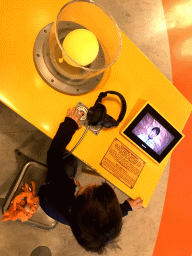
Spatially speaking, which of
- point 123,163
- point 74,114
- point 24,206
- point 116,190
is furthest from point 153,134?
point 116,190

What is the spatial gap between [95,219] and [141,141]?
1.15ft

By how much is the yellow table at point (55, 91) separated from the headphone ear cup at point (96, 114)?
43 millimetres

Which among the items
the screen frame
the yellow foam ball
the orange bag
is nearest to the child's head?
the screen frame

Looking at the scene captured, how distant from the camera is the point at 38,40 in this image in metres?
0.69

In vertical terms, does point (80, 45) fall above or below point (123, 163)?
above

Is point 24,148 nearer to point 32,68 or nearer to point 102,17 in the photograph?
point 32,68

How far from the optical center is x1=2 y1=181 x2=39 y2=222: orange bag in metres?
0.95

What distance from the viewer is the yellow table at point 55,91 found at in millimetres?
668

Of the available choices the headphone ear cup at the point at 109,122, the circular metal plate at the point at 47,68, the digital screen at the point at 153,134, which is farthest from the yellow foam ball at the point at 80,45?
the digital screen at the point at 153,134

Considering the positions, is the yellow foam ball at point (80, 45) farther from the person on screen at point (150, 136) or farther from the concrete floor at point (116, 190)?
the concrete floor at point (116, 190)

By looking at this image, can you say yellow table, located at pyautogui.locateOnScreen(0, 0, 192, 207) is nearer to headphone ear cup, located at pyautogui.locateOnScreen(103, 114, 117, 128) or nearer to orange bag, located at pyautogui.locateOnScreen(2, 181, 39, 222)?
headphone ear cup, located at pyautogui.locateOnScreen(103, 114, 117, 128)

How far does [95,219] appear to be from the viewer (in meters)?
0.67

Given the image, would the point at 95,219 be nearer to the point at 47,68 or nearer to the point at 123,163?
the point at 123,163

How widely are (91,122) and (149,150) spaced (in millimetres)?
287
